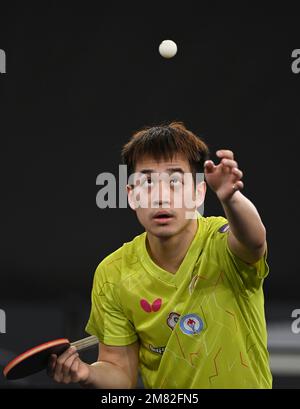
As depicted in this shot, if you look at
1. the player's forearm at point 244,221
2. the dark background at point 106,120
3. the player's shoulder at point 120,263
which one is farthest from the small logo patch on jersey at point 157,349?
the dark background at point 106,120

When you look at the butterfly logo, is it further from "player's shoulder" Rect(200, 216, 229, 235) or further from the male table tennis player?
"player's shoulder" Rect(200, 216, 229, 235)

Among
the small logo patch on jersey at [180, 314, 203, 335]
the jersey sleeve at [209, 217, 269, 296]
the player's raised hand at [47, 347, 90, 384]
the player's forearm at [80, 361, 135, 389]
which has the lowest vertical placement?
the player's forearm at [80, 361, 135, 389]

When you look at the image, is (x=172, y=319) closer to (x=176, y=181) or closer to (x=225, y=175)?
(x=176, y=181)

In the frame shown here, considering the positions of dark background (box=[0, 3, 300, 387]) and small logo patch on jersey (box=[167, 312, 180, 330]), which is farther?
dark background (box=[0, 3, 300, 387])

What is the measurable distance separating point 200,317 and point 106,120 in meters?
2.92

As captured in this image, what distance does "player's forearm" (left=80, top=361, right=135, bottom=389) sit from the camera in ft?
6.87

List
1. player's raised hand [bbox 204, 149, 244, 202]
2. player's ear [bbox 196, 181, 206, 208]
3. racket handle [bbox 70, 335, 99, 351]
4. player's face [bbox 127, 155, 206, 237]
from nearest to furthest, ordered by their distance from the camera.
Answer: player's raised hand [bbox 204, 149, 244, 202], player's face [bbox 127, 155, 206, 237], player's ear [bbox 196, 181, 206, 208], racket handle [bbox 70, 335, 99, 351]

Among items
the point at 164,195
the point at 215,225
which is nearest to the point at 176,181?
the point at 164,195

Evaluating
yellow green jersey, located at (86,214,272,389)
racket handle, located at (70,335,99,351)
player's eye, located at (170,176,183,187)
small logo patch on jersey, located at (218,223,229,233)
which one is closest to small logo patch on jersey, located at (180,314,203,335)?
yellow green jersey, located at (86,214,272,389)

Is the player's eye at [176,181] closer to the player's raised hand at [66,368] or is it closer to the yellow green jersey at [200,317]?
the yellow green jersey at [200,317]

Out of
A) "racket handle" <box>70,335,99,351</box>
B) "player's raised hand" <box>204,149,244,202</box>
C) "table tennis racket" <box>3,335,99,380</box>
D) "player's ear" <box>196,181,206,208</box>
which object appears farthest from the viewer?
"racket handle" <box>70,335,99,351</box>

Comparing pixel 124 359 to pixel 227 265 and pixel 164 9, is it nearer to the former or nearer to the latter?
pixel 227 265

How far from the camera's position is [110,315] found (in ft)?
7.27

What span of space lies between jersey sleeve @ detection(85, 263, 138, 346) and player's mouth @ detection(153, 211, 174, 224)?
0.83 feet
